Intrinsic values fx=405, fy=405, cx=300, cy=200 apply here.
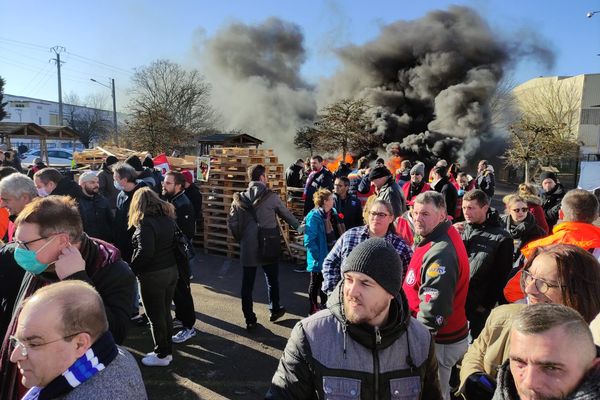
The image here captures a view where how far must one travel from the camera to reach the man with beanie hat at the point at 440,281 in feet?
8.66

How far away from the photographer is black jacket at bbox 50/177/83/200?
4633 millimetres

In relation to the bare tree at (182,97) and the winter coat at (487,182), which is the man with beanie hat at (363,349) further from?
the bare tree at (182,97)

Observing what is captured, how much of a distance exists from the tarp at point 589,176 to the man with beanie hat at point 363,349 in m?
15.1

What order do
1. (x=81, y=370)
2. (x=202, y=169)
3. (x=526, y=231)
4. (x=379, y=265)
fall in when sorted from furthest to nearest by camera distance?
(x=202, y=169) < (x=526, y=231) < (x=379, y=265) < (x=81, y=370)

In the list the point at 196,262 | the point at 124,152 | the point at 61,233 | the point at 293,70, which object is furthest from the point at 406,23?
the point at 61,233

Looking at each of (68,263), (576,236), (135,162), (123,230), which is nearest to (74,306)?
(68,263)

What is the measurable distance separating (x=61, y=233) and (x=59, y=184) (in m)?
2.94

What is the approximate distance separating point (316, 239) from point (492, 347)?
3177mm

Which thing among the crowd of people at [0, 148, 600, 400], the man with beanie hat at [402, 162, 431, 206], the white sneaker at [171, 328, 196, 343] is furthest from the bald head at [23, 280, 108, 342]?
the man with beanie hat at [402, 162, 431, 206]

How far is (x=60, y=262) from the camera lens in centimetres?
206

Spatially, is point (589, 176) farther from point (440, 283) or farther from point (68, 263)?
point (68, 263)

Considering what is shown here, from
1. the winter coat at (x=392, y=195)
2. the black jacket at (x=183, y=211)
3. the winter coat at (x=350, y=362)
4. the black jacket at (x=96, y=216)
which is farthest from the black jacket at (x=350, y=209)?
the winter coat at (x=350, y=362)

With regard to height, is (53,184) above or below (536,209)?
above

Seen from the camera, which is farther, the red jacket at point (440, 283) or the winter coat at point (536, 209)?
the winter coat at point (536, 209)
